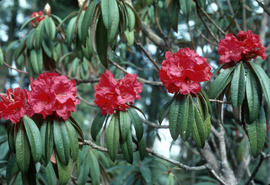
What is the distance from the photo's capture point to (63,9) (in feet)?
7.10

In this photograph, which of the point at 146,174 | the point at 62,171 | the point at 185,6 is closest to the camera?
the point at 62,171

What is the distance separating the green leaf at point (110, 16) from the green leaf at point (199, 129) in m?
0.43

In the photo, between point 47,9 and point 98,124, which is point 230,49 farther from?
point 47,9

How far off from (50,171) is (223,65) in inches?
33.1

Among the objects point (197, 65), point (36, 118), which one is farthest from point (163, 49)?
point (36, 118)

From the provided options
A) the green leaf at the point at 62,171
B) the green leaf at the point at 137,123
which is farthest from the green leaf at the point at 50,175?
the green leaf at the point at 137,123

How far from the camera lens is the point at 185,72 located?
105 cm

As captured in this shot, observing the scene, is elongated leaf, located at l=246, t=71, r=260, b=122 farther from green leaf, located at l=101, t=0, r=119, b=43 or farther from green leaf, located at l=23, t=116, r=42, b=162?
green leaf, located at l=23, t=116, r=42, b=162

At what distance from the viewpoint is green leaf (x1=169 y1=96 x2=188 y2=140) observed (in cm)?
107

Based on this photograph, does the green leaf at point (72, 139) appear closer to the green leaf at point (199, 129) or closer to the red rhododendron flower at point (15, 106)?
the red rhododendron flower at point (15, 106)

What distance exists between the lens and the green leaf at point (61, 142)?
109cm

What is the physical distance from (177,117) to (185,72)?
0.16 m

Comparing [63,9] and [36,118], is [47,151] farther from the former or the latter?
[63,9]

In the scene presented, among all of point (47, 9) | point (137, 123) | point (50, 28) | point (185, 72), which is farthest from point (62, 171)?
point (47, 9)
